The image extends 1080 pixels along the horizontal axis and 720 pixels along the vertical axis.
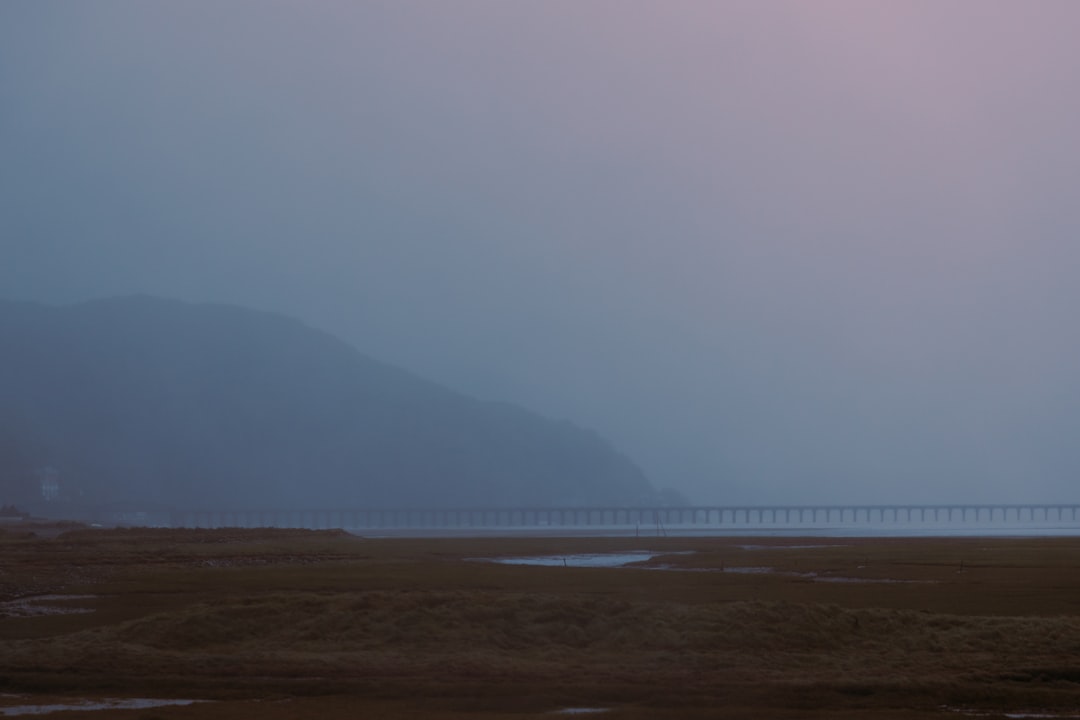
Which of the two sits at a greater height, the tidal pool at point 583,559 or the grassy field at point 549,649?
the grassy field at point 549,649

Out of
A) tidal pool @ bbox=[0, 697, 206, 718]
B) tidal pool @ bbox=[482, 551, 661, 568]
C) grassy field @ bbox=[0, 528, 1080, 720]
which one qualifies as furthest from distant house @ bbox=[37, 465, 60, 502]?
tidal pool @ bbox=[0, 697, 206, 718]

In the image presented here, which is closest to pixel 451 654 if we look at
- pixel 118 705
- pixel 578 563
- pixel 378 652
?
pixel 378 652

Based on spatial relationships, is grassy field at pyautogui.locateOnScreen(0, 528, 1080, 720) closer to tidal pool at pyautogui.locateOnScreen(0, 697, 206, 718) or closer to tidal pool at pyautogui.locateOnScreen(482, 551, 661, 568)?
tidal pool at pyautogui.locateOnScreen(0, 697, 206, 718)

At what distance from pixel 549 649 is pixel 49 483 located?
492 ft

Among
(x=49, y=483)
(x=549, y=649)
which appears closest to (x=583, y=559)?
(x=549, y=649)

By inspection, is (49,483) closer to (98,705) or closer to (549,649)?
(549,649)

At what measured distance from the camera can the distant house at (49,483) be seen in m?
149

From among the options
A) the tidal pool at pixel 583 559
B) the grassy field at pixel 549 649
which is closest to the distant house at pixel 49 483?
the tidal pool at pixel 583 559

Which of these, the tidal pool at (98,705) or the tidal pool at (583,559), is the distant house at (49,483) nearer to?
the tidal pool at (583,559)

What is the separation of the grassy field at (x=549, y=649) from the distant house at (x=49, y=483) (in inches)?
5205

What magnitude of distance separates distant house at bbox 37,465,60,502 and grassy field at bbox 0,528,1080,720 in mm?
132211

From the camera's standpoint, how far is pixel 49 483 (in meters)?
151

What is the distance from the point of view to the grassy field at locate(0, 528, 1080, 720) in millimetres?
14812

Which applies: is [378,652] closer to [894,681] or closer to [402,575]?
[894,681]
